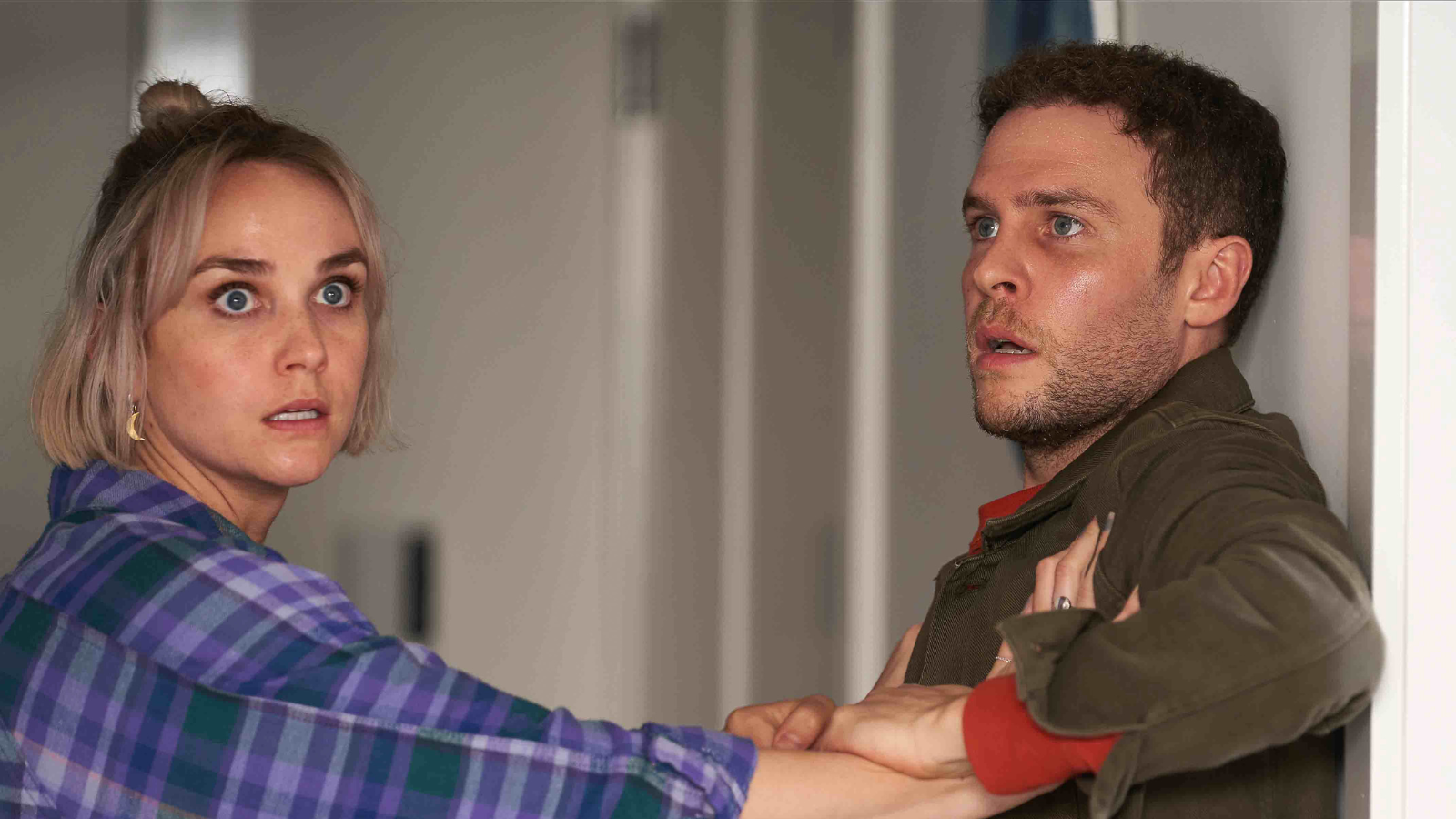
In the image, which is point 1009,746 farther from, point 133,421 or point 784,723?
point 133,421

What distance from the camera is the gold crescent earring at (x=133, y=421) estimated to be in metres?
1.21

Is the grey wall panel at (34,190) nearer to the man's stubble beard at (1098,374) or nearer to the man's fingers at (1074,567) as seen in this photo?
the man's stubble beard at (1098,374)

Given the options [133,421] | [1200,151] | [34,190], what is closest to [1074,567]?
[1200,151]

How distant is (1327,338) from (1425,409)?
8.4 inches

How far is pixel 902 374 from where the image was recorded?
2.48 meters

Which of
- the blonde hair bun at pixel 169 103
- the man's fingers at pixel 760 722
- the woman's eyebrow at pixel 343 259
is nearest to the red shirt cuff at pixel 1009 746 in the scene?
the man's fingers at pixel 760 722

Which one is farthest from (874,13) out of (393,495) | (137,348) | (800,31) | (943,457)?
(137,348)

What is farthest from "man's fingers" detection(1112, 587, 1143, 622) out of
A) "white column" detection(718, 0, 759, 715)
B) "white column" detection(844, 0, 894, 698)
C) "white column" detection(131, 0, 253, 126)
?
"white column" detection(718, 0, 759, 715)

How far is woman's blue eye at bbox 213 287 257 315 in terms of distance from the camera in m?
1.19

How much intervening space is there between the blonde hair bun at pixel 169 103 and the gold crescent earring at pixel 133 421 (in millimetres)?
270

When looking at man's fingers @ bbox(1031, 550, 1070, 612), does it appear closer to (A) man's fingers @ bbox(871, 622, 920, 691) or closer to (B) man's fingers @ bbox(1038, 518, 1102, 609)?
(B) man's fingers @ bbox(1038, 518, 1102, 609)

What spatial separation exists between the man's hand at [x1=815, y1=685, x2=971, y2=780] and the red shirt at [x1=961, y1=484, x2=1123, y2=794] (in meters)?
0.02

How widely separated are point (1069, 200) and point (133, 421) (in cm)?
90

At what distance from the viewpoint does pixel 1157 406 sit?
3.93ft
